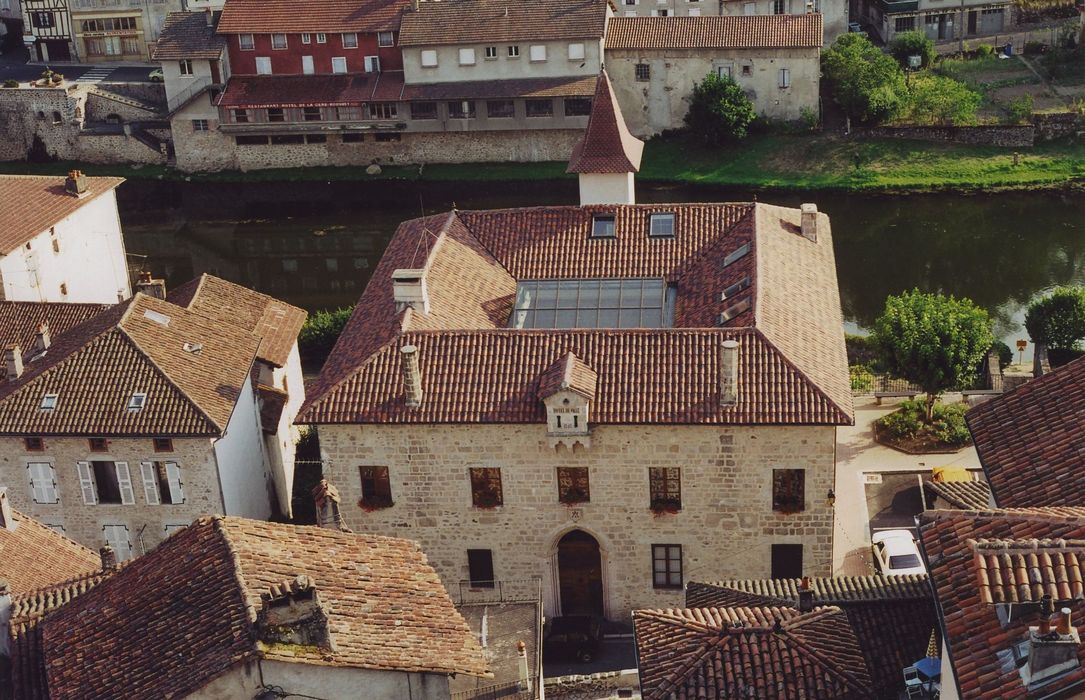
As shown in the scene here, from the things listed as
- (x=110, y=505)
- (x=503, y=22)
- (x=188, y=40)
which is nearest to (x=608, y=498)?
(x=110, y=505)

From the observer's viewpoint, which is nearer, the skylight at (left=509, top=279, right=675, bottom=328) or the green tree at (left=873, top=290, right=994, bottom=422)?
the skylight at (left=509, top=279, right=675, bottom=328)

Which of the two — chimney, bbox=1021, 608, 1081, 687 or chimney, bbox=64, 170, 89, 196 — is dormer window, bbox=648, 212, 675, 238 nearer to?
chimney, bbox=64, 170, 89, 196

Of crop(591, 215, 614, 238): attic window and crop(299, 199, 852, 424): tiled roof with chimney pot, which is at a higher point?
crop(591, 215, 614, 238): attic window

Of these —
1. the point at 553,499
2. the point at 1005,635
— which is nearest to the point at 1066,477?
the point at 1005,635

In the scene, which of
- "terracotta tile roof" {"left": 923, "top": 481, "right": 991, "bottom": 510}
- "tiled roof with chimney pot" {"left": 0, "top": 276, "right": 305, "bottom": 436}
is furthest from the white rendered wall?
"terracotta tile roof" {"left": 923, "top": 481, "right": 991, "bottom": 510}

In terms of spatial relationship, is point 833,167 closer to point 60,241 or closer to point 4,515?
point 60,241

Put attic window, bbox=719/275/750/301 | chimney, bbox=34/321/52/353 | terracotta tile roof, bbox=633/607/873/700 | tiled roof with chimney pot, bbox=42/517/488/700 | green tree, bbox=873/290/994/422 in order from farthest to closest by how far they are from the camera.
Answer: green tree, bbox=873/290/994/422 → chimney, bbox=34/321/52/353 → attic window, bbox=719/275/750/301 → terracotta tile roof, bbox=633/607/873/700 → tiled roof with chimney pot, bbox=42/517/488/700

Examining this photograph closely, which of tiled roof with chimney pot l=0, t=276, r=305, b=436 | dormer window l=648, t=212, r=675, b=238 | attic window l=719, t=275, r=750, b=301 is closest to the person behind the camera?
tiled roof with chimney pot l=0, t=276, r=305, b=436
